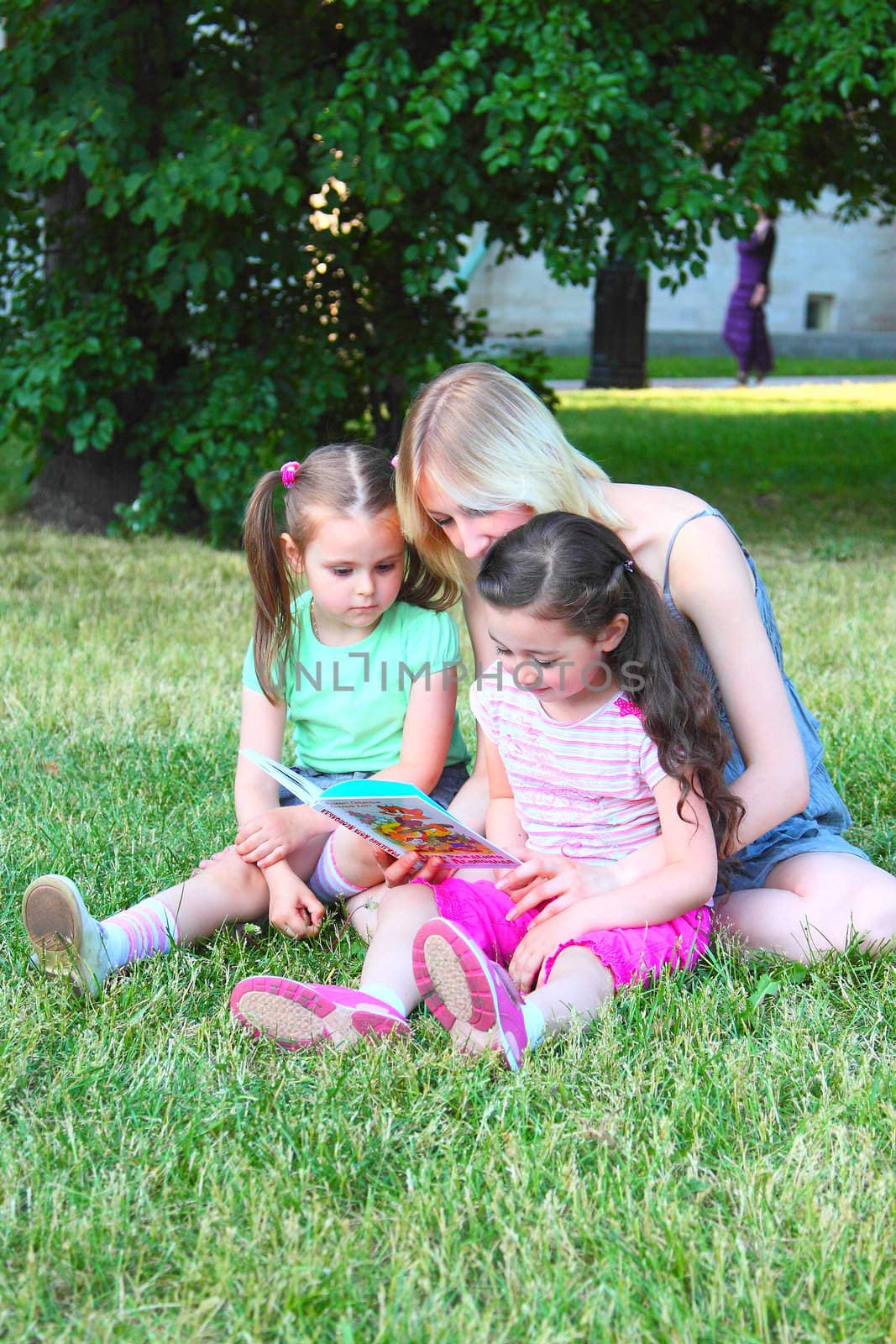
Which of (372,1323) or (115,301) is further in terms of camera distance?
(115,301)

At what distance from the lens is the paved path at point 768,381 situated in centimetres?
1719

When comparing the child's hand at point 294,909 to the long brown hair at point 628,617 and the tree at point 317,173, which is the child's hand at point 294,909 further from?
the tree at point 317,173

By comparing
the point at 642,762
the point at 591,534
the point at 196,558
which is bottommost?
the point at 196,558

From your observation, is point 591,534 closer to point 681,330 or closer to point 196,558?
point 196,558

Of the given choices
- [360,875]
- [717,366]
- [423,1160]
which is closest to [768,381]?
[717,366]

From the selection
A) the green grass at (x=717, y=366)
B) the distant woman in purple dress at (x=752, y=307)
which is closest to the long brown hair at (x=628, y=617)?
the distant woman in purple dress at (x=752, y=307)

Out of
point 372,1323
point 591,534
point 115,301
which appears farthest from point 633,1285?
point 115,301

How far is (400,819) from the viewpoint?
245 centimetres

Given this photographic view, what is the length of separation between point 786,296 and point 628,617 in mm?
23543

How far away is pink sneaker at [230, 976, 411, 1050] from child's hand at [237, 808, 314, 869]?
489 mm

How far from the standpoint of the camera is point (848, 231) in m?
24.7

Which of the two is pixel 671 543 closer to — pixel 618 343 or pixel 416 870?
pixel 416 870

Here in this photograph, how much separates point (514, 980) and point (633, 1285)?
0.85 meters

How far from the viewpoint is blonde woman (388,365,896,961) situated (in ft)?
8.62
